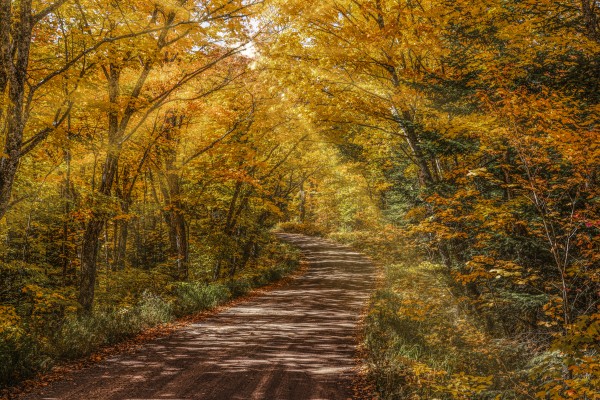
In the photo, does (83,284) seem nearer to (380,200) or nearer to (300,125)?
(300,125)

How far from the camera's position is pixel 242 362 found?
6.88m

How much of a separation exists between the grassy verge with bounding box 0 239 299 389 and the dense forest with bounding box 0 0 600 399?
0.05m

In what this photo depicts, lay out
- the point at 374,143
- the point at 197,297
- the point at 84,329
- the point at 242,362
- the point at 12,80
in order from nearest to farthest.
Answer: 1. the point at 12,80
2. the point at 242,362
3. the point at 84,329
4. the point at 197,297
5. the point at 374,143

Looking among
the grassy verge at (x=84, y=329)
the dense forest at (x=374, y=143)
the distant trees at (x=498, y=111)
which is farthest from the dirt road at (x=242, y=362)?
the distant trees at (x=498, y=111)

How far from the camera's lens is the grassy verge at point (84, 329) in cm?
583

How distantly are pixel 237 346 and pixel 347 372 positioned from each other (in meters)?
2.55

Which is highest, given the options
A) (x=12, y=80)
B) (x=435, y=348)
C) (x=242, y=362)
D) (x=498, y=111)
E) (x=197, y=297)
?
(x=12, y=80)

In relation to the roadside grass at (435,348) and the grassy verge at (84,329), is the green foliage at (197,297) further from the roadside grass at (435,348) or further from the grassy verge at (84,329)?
the roadside grass at (435,348)

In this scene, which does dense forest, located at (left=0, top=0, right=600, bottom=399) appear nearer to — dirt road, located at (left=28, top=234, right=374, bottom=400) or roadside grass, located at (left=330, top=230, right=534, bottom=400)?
roadside grass, located at (left=330, top=230, right=534, bottom=400)

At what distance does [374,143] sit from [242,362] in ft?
40.4

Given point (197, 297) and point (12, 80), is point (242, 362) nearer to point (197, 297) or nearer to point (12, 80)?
point (197, 297)

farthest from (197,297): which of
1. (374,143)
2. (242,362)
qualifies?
(374,143)

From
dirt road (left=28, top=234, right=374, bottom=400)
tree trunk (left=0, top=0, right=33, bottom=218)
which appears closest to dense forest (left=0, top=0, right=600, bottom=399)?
tree trunk (left=0, top=0, right=33, bottom=218)

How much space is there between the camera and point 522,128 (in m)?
7.51
